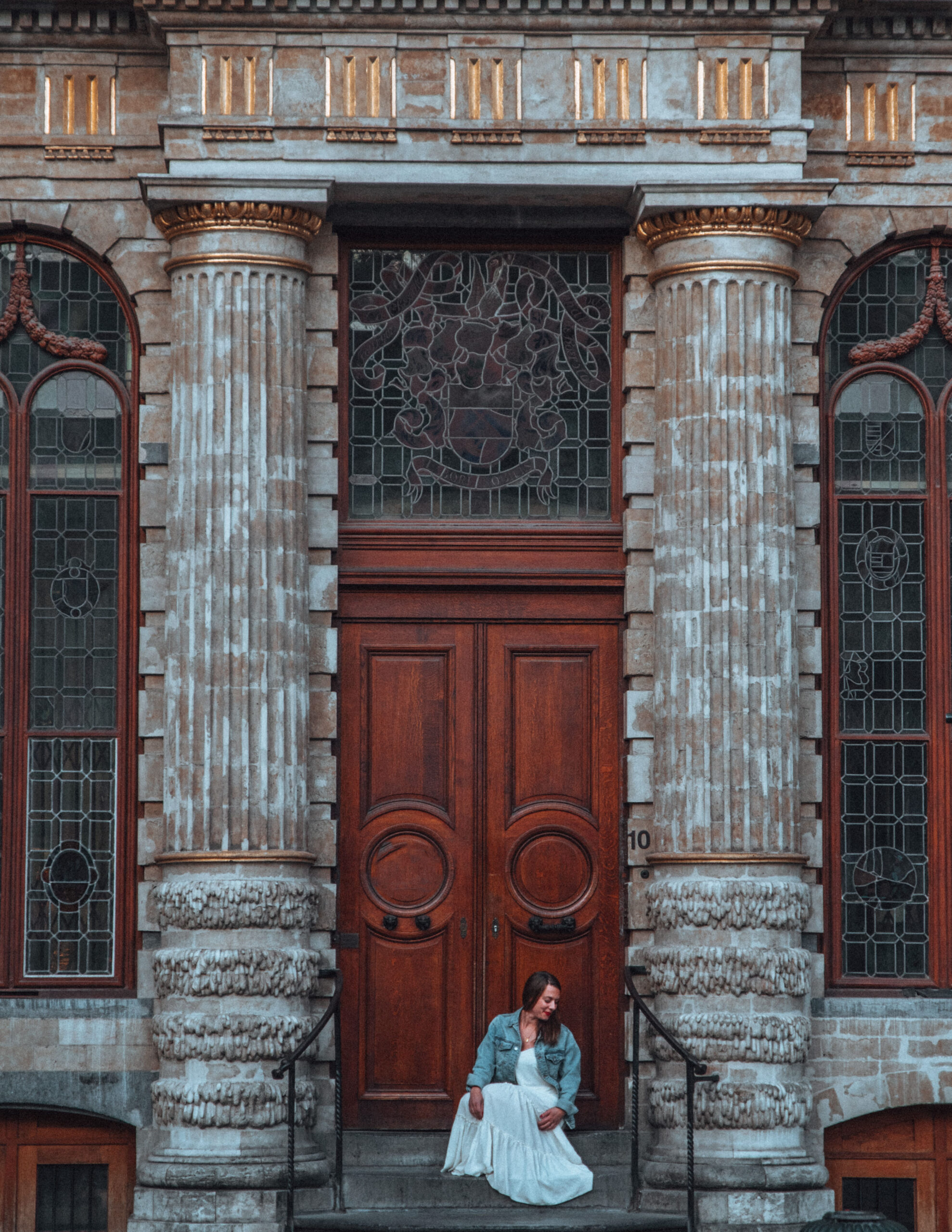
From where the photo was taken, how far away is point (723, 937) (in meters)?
11.0

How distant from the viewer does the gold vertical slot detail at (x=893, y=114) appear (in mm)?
12047

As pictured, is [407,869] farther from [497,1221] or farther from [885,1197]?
[885,1197]

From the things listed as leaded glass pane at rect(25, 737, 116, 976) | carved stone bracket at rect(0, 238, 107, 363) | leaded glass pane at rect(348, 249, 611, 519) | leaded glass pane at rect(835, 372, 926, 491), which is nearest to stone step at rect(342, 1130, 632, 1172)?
leaded glass pane at rect(25, 737, 116, 976)

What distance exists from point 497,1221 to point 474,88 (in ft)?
21.1

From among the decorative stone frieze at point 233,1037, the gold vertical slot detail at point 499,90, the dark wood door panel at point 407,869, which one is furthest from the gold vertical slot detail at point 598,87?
the decorative stone frieze at point 233,1037

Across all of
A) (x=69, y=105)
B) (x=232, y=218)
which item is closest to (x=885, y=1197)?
(x=232, y=218)

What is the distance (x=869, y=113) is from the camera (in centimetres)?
1207

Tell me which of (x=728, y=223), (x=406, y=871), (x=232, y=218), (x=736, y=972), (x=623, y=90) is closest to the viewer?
(x=736, y=972)

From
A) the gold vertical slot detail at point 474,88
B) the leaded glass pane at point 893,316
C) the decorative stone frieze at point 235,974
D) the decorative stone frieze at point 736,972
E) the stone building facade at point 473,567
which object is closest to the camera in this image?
the decorative stone frieze at point 235,974

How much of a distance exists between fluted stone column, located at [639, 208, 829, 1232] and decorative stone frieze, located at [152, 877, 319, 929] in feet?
6.96

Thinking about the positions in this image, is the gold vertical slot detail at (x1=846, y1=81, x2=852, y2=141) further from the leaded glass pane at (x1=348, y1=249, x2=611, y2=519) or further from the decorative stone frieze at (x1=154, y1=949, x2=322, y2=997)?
the decorative stone frieze at (x1=154, y1=949, x2=322, y2=997)

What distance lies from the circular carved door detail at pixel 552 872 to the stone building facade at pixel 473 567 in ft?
0.08

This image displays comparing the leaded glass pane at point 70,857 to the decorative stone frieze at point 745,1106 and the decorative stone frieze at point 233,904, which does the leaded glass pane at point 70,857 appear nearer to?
the decorative stone frieze at point 233,904

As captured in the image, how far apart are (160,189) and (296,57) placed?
45.0 inches
